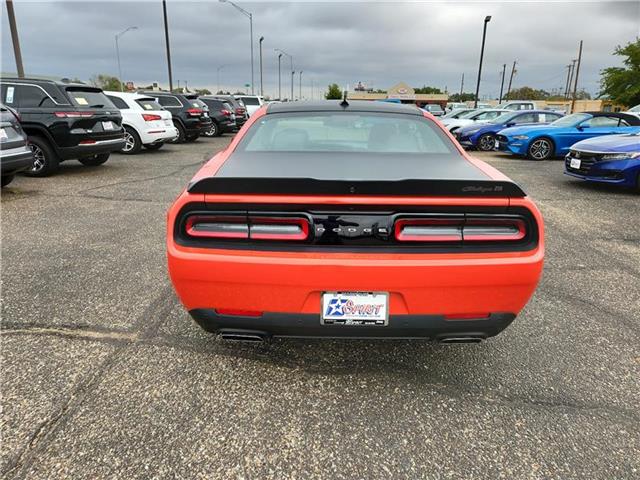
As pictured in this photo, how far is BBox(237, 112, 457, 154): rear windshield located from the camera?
3.02m

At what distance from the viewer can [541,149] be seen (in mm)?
12352

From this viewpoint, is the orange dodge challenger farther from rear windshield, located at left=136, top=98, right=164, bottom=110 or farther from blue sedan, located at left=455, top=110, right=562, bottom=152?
blue sedan, located at left=455, top=110, right=562, bottom=152

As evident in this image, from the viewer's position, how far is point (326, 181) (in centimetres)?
199

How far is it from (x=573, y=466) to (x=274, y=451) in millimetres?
1330

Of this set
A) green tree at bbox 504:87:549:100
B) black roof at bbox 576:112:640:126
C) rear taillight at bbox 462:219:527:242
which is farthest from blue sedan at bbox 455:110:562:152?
green tree at bbox 504:87:549:100

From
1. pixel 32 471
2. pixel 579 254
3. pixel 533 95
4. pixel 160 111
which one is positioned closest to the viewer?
pixel 32 471

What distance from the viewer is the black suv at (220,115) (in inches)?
737

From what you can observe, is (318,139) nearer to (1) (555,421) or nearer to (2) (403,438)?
(2) (403,438)

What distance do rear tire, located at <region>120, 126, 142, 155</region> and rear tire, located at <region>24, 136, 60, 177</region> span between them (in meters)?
3.78

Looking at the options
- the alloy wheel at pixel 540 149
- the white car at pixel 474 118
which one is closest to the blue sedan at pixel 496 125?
the white car at pixel 474 118

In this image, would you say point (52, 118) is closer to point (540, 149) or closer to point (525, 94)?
point (540, 149)

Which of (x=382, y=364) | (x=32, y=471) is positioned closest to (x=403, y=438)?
(x=382, y=364)

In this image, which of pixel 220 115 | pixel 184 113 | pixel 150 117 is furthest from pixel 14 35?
pixel 220 115

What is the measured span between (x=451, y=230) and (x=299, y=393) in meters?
1.19
